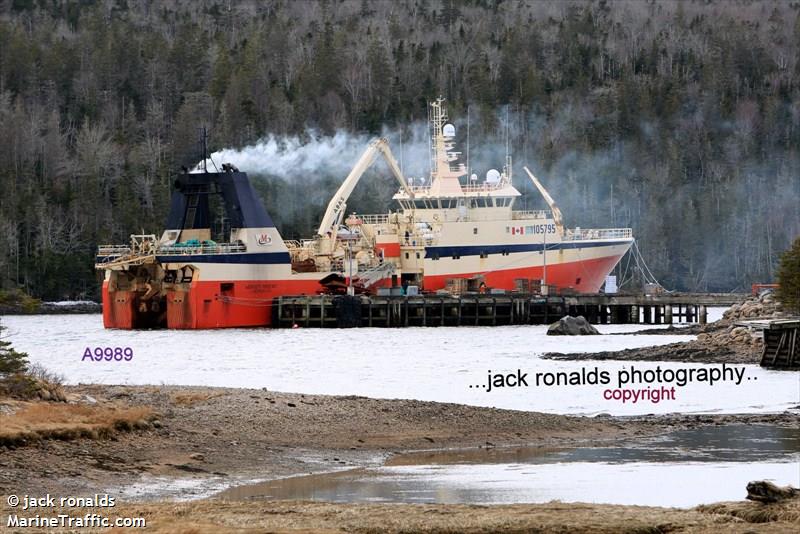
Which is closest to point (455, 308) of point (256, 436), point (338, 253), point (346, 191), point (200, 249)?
point (338, 253)

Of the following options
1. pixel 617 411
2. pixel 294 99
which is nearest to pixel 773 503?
pixel 617 411

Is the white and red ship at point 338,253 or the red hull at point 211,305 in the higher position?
the white and red ship at point 338,253

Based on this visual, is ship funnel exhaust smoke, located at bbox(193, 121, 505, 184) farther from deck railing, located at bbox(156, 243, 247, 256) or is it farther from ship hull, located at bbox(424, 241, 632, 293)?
ship hull, located at bbox(424, 241, 632, 293)

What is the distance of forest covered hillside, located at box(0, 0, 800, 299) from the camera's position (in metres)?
111

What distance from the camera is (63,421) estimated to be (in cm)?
2531

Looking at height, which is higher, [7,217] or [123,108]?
[123,108]

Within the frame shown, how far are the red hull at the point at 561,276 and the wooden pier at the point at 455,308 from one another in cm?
502

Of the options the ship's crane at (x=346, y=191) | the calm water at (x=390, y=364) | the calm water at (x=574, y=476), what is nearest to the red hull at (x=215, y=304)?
the calm water at (x=390, y=364)

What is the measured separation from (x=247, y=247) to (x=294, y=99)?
5793 centimetres

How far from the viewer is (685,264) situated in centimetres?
11725

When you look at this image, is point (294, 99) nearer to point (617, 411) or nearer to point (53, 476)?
point (617, 411)

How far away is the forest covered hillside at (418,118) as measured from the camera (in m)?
111

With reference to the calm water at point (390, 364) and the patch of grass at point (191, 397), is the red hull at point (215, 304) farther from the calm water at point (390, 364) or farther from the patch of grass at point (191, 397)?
the patch of grass at point (191, 397)

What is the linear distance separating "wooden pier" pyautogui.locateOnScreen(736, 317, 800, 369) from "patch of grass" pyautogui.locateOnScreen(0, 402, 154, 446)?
21550 mm
